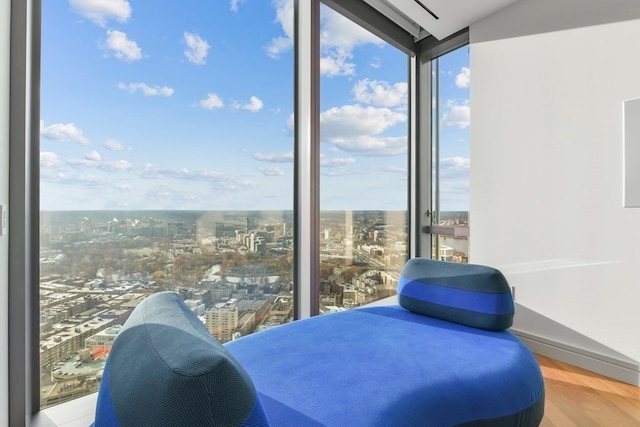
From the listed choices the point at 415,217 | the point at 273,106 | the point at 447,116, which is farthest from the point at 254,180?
the point at 447,116

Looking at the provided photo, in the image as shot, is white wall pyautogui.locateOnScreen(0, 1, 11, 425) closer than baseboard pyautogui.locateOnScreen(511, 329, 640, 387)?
Yes

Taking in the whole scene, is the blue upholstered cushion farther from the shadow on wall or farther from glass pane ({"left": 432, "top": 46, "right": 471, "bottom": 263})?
glass pane ({"left": 432, "top": 46, "right": 471, "bottom": 263})

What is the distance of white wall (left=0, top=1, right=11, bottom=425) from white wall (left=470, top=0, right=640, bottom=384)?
2.83m

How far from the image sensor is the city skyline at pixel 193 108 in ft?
4.51

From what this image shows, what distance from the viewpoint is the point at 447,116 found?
3.04 metres

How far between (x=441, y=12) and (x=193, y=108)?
2044 millimetres

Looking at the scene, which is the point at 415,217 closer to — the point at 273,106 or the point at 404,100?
the point at 404,100

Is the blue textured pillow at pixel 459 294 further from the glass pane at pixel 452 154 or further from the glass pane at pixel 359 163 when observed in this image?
the glass pane at pixel 452 154

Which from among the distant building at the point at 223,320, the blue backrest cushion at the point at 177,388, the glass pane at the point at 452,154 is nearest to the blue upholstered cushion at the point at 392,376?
the blue backrest cushion at the point at 177,388

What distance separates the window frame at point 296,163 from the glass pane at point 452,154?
92 millimetres

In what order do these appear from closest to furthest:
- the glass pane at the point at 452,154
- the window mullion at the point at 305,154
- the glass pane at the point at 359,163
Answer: the window mullion at the point at 305,154
the glass pane at the point at 359,163
the glass pane at the point at 452,154

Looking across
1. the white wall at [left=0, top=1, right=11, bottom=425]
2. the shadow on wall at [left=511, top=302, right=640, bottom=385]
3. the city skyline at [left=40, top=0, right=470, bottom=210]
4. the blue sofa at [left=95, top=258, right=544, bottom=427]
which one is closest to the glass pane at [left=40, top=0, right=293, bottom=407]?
the city skyline at [left=40, top=0, right=470, bottom=210]

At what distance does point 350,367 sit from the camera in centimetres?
104

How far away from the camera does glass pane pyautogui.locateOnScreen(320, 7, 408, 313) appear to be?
2441 millimetres
